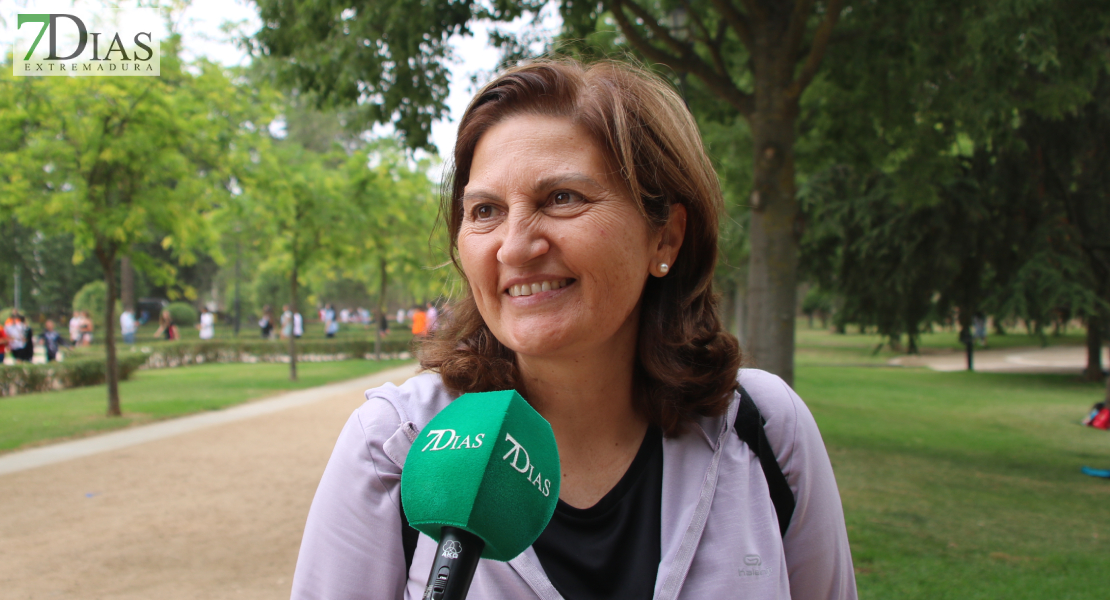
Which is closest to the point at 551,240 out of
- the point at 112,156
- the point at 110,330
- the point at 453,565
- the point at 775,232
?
the point at 453,565

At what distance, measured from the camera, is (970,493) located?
8.27m

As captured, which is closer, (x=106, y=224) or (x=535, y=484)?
(x=535, y=484)

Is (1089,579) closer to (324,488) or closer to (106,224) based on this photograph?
(324,488)

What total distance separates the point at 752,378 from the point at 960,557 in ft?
16.8

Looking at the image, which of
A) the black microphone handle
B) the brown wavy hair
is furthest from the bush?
the black microphone handle

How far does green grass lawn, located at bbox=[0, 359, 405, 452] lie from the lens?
11.9 m

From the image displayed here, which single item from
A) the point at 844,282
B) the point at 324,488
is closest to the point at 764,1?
the point at 324,488

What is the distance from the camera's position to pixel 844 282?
821 inches

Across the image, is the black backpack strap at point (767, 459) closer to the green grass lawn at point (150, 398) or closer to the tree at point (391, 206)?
the green grass lawn at point (150, 398)

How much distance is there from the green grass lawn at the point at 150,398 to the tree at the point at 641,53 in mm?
6732

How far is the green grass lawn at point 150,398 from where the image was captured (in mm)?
11945

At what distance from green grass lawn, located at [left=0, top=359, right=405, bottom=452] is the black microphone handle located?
11488 mm

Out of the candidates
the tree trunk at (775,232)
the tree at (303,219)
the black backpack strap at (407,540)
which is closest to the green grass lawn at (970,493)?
the tree trunk at (775,232)

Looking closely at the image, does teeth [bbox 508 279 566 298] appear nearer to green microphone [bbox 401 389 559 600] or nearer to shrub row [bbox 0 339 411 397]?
green microphone [bbox 401 389 559 600]
